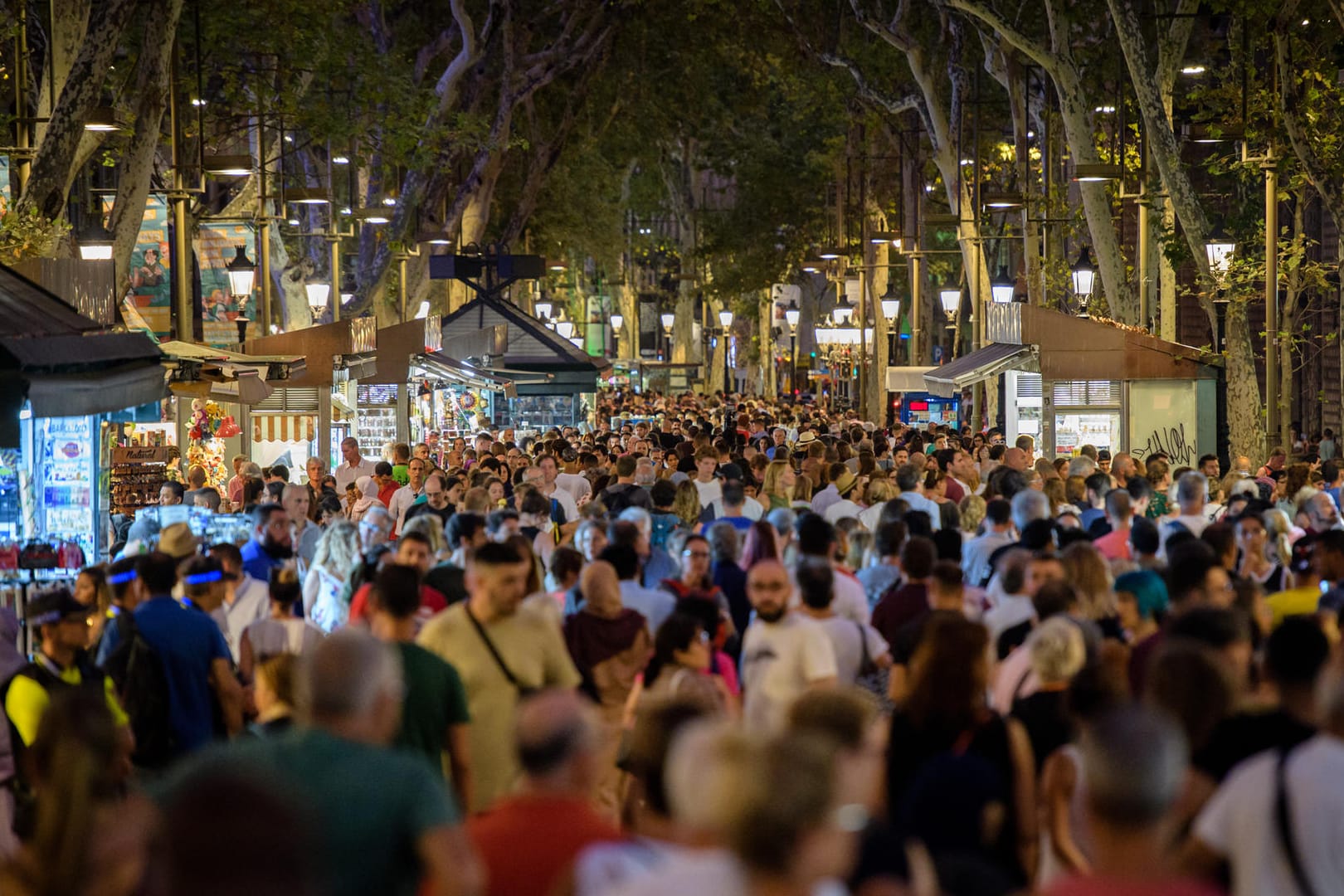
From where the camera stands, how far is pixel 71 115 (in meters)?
17.2

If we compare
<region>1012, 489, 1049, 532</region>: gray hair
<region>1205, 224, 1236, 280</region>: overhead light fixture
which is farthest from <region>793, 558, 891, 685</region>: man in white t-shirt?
<region>1205, 224, 1236, 280</region>: overhead light fixture

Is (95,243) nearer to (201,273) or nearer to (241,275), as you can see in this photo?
(241,275)

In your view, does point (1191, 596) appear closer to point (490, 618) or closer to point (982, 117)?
point (490, 618)

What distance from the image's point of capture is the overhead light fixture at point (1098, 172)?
23.1 meters

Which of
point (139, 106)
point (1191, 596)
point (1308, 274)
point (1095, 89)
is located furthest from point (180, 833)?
point (1095, 89)

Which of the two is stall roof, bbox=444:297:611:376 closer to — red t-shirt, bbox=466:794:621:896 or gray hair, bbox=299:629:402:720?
gray hair, bbox=299:629:402:720

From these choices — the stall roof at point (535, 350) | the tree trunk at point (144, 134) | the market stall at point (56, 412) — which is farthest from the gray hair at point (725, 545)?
the stall roof at point (535, 350)

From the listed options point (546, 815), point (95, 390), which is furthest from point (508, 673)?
point (95, 390)

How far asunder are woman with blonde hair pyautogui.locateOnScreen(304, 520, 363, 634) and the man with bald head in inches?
221

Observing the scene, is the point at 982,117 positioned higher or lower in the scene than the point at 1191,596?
higher

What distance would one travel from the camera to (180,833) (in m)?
3.52

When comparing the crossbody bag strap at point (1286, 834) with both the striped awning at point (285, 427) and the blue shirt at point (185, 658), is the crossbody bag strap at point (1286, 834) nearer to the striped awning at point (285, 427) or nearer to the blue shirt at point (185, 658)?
the blue shirt at point (185, 658)

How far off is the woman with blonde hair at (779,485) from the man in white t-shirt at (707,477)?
1.34 feet

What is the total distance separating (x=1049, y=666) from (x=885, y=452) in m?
16.0
